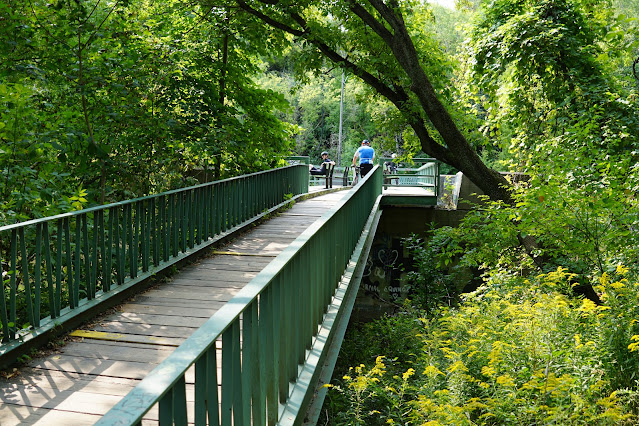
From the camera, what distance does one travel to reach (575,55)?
10.3 meters

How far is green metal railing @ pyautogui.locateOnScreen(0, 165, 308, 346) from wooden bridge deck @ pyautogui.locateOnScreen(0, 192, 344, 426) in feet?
1.05

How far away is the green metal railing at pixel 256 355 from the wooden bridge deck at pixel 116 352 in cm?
67

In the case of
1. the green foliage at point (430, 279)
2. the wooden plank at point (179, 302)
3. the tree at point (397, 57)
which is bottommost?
the green foliage at point (430, 279)

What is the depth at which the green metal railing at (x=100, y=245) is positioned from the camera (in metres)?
5.02

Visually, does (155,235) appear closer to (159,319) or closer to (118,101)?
(159,319)

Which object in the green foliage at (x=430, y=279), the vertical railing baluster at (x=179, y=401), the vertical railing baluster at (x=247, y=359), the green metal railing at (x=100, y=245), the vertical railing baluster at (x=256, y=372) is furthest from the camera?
the green foliage at (x=430, y=279)

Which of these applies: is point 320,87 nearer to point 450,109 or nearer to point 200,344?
point 450,109

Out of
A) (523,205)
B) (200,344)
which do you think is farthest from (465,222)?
(200,344)

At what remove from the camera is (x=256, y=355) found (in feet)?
9.64

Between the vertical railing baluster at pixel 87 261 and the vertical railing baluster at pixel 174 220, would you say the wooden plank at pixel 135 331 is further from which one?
the vertical railing baluster at pixel 174 220

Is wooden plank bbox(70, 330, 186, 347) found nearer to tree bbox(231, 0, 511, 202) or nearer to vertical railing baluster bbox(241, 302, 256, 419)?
vertical railing baluster bbox(241, 302, 256, 419)

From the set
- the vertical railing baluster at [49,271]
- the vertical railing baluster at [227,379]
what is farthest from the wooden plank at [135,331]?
the vertical railing baluster at [227,379]

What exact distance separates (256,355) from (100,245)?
4.36 m

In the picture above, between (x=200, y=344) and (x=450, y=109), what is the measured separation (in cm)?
1309
